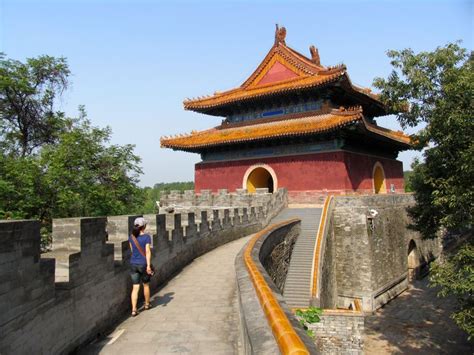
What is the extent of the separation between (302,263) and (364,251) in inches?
181

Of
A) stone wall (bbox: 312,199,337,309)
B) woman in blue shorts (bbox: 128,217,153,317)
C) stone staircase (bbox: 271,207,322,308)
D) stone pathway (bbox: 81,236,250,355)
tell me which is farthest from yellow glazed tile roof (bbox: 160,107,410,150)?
woman in blue shorts (bbox: 128,217,153,317)

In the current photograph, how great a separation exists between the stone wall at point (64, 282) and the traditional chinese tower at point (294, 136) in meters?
13.8

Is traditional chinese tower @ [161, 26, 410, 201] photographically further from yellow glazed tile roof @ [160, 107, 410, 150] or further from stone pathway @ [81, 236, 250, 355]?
stone pathway @ [81, 236, 250, 355]

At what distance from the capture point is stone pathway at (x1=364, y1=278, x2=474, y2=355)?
13.5 m

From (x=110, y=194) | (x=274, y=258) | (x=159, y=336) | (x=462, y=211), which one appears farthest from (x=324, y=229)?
(x=159, y=336)

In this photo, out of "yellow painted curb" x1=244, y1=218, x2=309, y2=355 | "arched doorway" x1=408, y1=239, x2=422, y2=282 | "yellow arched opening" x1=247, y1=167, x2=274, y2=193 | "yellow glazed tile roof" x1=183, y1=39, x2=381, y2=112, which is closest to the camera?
"yellow painted curb" x1=244, y1=218, x2=309, y2=355

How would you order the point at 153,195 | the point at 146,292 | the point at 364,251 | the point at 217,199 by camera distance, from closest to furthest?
the point at 146,292 → the point at 364,251 → the point at 217,199 → the point at 153,195

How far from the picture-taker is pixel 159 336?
16.8 ft

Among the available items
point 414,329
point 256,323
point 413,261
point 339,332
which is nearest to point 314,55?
point 413,261

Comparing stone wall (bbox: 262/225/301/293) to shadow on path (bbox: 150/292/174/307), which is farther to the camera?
stone wall (bbox: 262/225/301/293)

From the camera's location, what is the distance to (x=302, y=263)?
42.0 feet

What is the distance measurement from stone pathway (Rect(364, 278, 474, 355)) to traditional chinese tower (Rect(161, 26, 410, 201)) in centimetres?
651

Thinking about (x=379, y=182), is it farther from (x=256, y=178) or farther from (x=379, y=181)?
(x=256, y=178)

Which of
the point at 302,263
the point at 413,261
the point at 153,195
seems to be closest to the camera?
the point at 302,263
